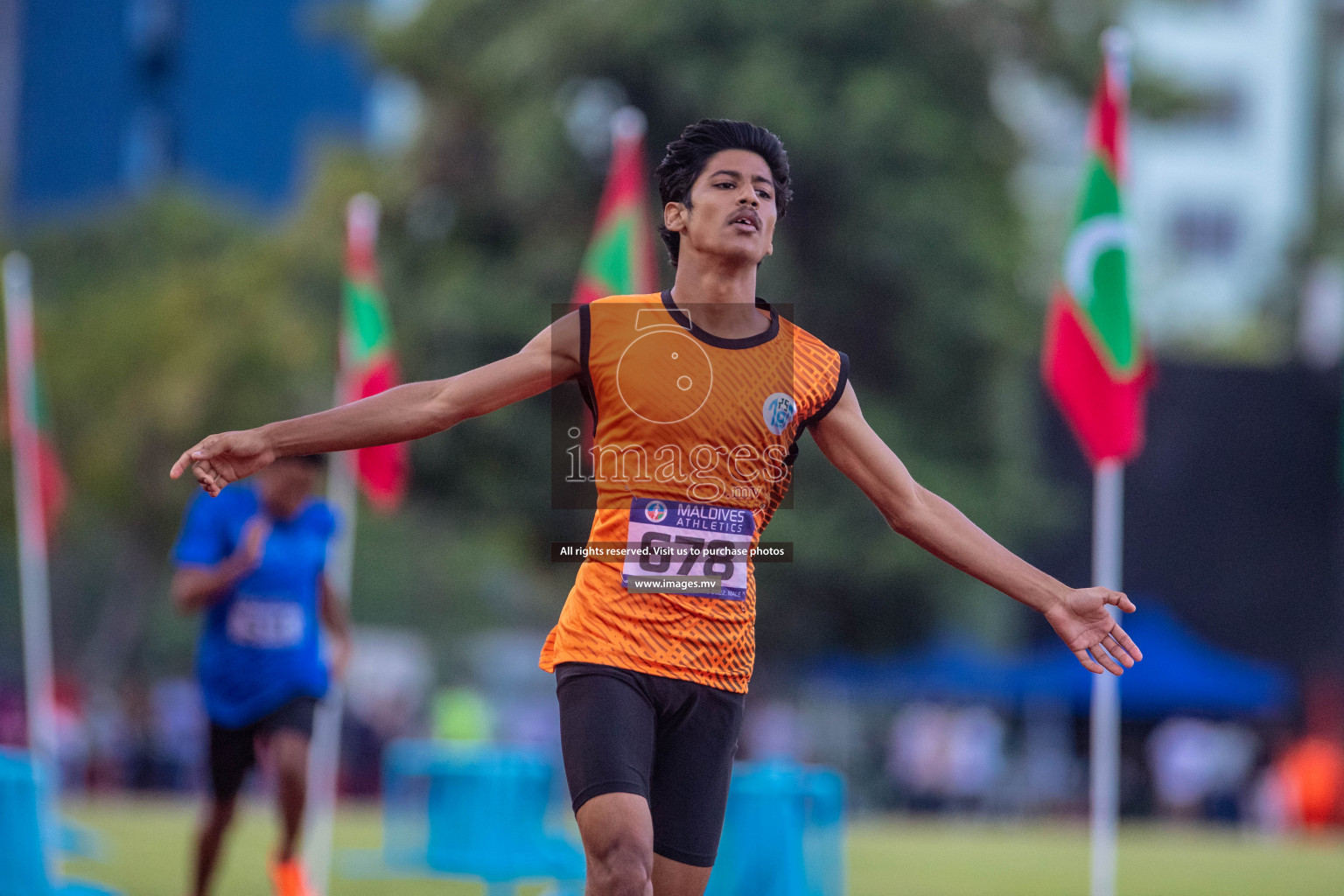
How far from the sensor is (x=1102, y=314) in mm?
9258

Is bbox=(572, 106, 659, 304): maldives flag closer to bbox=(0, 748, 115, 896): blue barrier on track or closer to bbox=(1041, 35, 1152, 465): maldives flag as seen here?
bbox=(1041, 35, 1152, 465): maldives flag

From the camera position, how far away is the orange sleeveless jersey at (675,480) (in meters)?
4.51

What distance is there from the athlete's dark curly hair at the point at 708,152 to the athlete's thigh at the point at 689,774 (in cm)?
131

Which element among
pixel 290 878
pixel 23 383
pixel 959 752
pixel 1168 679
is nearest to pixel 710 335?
pixel 290 878

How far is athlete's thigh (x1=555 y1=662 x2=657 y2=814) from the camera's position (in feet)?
14.2

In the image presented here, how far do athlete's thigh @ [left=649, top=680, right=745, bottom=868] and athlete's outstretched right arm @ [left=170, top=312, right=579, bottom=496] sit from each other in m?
0.89

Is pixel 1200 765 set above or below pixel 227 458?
below

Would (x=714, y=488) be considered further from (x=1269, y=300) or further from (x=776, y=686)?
(x=1269, y=300)

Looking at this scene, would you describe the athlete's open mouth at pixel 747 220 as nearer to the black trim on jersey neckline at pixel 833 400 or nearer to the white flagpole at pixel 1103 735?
the black trim on jersey neckline at pixel 833 400

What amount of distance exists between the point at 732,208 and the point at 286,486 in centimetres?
395

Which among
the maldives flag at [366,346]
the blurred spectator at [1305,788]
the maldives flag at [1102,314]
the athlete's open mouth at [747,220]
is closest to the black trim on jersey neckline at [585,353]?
the athlete's open mouth at [747,220]

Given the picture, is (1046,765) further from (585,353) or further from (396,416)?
(396,416)

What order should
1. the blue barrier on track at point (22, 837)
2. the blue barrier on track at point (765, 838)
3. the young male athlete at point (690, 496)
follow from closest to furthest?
the young male athlete at point (690, 496)
the blue barrier on track at point (765, 838)
the blue barrier on track at point (22, 837)

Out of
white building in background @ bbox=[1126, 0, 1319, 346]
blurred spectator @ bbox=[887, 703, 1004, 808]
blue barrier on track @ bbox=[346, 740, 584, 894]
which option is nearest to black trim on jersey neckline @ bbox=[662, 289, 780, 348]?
blue barrier on track @ bbox=[346, 740, 584, 894]
